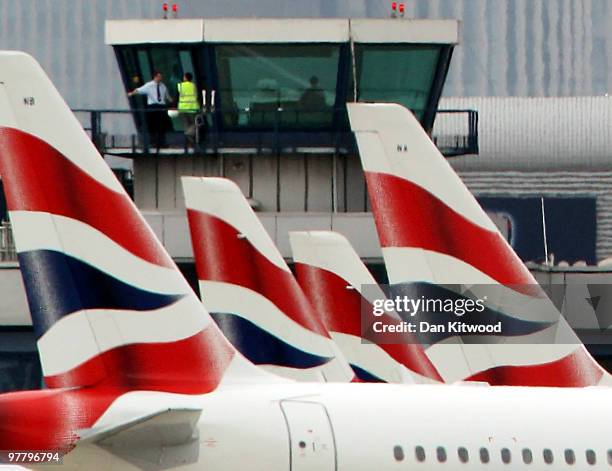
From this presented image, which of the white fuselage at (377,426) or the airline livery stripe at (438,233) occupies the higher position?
the airline livery stripe at (438,233)

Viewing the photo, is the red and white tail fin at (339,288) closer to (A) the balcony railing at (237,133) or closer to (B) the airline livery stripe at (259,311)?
(B) the airline livery stripe at (259,311)

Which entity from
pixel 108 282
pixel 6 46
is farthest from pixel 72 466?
pixel 6 46

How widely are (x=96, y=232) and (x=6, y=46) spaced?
85.2 feet

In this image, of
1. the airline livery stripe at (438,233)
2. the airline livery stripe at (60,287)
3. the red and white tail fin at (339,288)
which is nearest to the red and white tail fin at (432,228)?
the airline livery stripe at (438,233)

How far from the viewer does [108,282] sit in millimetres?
18578

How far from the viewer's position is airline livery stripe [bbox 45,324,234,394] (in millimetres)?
18344

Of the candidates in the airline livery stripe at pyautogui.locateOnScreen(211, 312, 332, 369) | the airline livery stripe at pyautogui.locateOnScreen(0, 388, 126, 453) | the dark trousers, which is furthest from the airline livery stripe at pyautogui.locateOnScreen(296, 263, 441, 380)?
the airline livery stripe at pyautogui.locateOnScreen(0, 388, 126, 453)

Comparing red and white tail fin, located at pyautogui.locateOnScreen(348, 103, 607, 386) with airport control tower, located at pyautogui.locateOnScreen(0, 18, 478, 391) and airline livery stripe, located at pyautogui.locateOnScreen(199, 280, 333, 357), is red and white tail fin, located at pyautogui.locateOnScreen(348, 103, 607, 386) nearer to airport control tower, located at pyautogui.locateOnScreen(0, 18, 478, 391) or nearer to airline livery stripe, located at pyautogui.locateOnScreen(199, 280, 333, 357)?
airline livery stripe, located at pyautogui.locateOnScreen(199, 280, 333, 357)

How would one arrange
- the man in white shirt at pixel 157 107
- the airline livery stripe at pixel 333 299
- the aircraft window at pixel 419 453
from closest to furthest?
the aircraft window at pixel 419 453 < the airline livery stripe at pixel 333 299 < the man in white shirt at pixel 157 107

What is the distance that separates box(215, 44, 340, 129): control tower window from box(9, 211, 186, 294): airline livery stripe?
794 inches

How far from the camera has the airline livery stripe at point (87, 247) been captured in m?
18.3

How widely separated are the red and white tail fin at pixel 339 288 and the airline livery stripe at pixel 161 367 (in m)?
11.8

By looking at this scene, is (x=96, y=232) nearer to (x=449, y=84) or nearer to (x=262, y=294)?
(x=262, y=294)

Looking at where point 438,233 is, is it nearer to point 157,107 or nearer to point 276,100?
point 276,100
